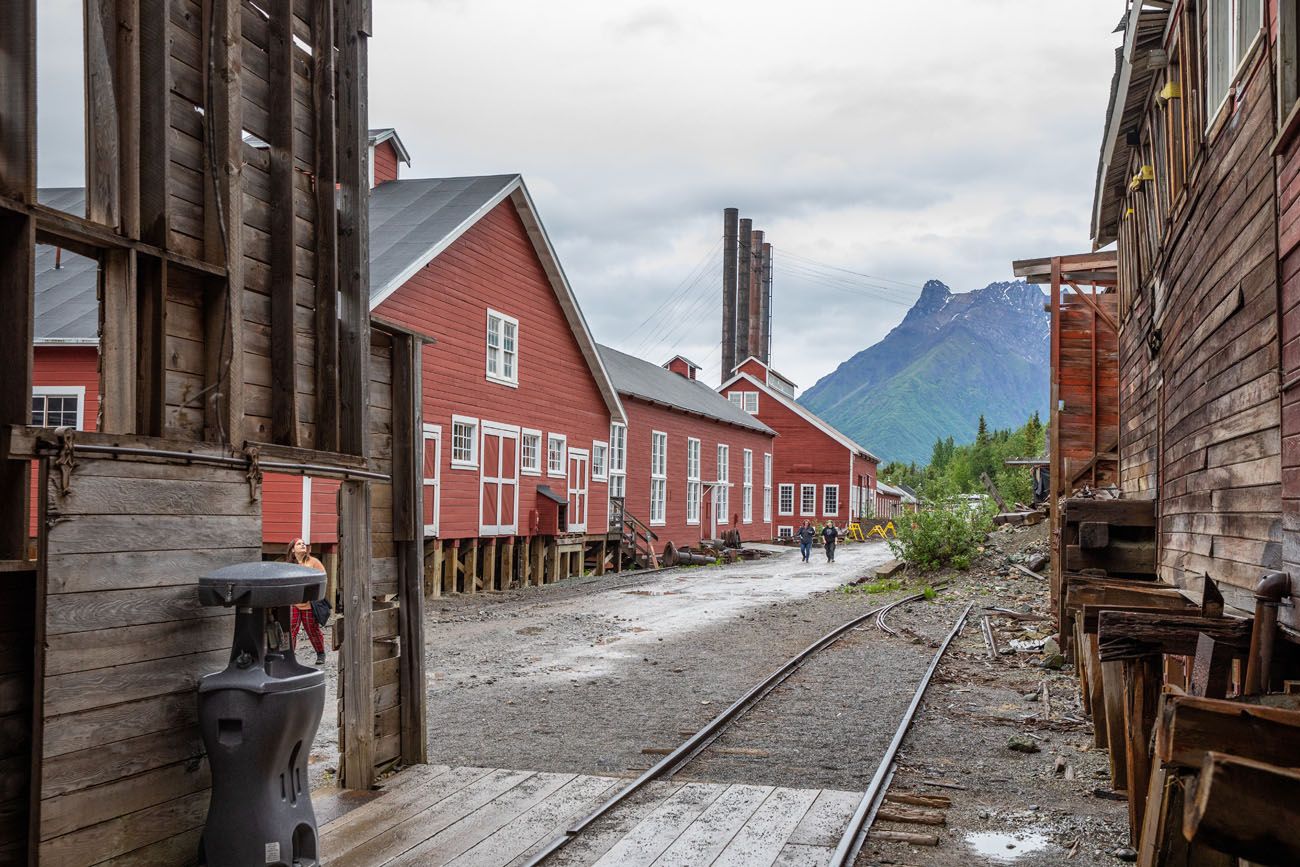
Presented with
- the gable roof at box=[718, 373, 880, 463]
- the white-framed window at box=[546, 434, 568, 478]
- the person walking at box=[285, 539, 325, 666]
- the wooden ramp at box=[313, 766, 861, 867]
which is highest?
the gable roof at box=[718, 373, 880, 463]

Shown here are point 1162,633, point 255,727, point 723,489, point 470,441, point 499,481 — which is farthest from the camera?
point 723,489

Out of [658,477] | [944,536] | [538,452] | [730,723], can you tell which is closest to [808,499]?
[658,477]

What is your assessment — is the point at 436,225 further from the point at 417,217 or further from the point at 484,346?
the point at 484,346

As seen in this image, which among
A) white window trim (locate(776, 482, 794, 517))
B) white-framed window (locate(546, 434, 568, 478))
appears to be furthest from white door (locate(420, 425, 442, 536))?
white window trim (locate(776, 482, 794, 517))

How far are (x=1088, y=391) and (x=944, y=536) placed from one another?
11.2 metres

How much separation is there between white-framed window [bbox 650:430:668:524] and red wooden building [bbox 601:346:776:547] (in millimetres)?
32

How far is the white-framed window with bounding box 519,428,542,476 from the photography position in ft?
85.1

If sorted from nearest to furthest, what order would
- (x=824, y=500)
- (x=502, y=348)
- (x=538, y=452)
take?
(x=502, y=348) < (x=538, y=452) < (x=824, y=500)

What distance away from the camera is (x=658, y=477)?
121 feet

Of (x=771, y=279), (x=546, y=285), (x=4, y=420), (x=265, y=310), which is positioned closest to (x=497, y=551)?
(x=546, y=285)

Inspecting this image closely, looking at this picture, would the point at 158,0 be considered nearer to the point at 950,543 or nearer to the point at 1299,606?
the point at 1299,606

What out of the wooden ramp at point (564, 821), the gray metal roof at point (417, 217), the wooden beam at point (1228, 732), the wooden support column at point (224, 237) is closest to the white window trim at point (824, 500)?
the gray metal roof at point (417, 217)

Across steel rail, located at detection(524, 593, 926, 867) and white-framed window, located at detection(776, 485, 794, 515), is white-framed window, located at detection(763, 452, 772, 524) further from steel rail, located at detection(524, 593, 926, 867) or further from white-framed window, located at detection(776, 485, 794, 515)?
steel rail, located at detection(524, 593, 926, 867)

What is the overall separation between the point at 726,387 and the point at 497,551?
31.2 meters
